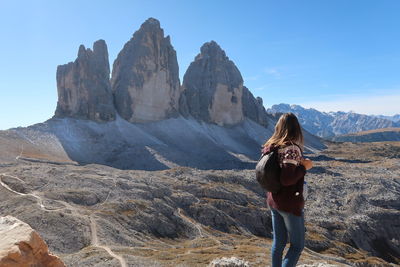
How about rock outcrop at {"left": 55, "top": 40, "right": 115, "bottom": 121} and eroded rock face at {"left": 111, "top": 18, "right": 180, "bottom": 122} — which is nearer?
rock outcrop at {"left": 55, "top": 40, "right": 115, "bottom": 121}

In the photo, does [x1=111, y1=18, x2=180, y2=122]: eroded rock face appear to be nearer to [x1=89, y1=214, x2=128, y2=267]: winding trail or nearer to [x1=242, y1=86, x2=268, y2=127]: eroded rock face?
[x1=242, y1=86, x2=268, y2=127]: eroded rock face

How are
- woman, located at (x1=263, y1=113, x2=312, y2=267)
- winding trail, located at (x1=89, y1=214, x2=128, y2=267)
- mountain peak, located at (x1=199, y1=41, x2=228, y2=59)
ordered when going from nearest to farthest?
woman, located at (x1=263, y1=113, x2=312, y2=267) → winding trail, located at (x1=89, y1=214, x2=128, y2=267) → mountain peak, located at (x1=199, y1=41, x2=228, y2=59)

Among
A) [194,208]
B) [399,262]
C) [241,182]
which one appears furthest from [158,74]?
[399,262]

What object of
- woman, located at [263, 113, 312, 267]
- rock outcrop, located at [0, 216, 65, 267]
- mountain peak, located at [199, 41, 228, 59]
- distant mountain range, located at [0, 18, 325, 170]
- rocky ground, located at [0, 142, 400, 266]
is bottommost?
rocky ground, located at [0, 142, 400, 266]

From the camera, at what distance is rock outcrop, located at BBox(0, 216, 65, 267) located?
29.0 feet

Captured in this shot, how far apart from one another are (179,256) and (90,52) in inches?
4403

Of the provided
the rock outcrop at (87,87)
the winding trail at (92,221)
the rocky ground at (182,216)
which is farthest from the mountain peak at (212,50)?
the winding trail at (92,221)

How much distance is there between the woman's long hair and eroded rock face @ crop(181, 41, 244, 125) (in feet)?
466

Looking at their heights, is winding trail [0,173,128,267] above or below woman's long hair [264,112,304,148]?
below

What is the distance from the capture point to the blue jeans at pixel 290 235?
813 centimetres

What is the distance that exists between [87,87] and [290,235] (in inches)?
4935

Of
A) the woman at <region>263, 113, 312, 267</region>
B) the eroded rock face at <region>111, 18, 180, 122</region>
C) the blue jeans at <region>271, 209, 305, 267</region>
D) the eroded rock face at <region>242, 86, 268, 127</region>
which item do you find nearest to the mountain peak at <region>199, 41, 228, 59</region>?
the eroded rock face at <region>242, 86, 268, 127</region>

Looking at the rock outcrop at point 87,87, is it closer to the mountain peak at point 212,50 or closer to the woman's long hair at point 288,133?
the mountain peak at point 212,50

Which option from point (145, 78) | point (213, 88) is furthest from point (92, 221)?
point (213, 88)
